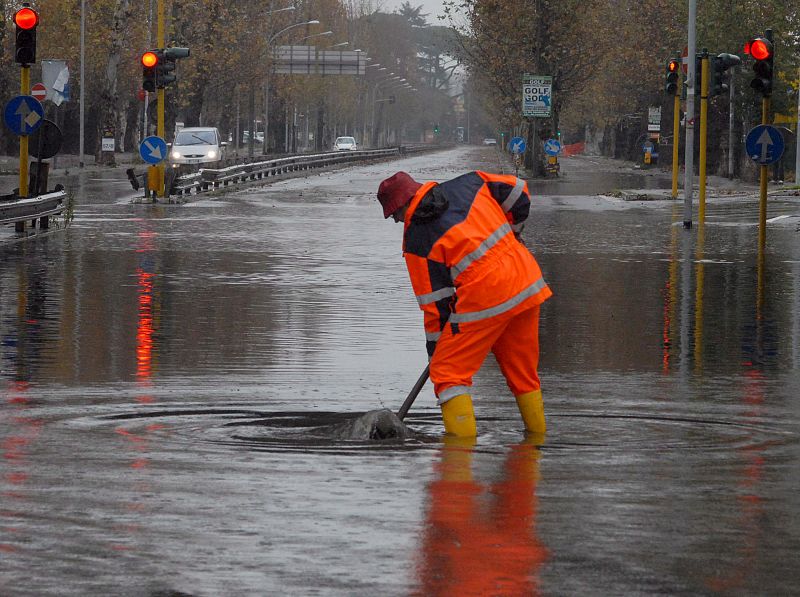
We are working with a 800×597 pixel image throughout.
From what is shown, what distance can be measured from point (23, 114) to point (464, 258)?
1894 centimetres

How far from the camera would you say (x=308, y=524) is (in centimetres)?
674

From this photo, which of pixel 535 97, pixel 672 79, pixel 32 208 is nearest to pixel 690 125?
pixel 672 79

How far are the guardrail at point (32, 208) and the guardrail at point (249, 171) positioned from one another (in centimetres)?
1413

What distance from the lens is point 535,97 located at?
60.8 m

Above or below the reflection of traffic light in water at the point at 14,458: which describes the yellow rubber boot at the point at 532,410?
above

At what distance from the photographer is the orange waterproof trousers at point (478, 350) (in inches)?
342

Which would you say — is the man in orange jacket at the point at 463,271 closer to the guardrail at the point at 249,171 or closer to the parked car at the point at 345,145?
the guardrail at the point at 249,171

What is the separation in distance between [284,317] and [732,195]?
34.4 metres

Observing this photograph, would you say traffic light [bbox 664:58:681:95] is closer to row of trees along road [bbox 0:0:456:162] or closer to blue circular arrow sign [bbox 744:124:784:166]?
blue circular arrow sign [bbox 744:124:784:166]

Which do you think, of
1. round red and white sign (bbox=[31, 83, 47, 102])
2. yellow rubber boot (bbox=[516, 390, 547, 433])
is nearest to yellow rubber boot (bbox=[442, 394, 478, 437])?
yellow rubber boot (bbox=[516, 390, 547, 433])

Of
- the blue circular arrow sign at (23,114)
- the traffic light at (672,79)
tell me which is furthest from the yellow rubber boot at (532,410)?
the traffic light at (672,79)

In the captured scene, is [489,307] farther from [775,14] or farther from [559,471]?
[775,14]

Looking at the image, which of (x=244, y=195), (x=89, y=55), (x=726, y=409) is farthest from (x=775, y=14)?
(x=726, y=409)

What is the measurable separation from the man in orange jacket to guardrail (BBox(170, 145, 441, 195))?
3451 centimetres
